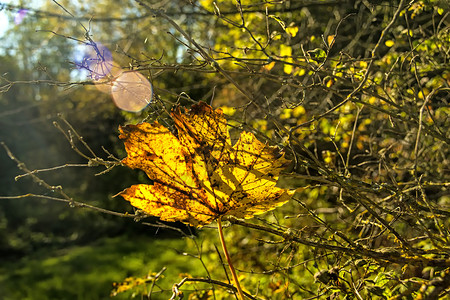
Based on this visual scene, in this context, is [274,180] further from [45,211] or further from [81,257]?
[45,211]

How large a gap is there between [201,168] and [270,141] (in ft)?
1.45

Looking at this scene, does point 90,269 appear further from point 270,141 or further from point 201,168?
point 201,168

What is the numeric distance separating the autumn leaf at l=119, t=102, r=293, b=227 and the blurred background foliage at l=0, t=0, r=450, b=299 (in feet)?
0.27

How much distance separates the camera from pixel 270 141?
139 centimetres

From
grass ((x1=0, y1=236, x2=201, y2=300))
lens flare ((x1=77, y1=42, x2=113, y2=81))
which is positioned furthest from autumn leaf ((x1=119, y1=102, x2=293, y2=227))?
grass ((x1=0, y1=236, x2=201, y2=300))

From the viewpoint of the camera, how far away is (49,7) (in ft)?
32.2

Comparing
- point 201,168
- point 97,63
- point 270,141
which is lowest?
point 201,168

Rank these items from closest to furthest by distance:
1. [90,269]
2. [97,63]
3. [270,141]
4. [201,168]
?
[201,168]
[97,63]
[270,141]
[90,269]

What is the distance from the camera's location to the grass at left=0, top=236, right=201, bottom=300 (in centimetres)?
452

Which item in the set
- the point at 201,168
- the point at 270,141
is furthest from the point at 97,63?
the point at 270,141

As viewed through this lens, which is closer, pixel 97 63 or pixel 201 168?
pixel 201 168

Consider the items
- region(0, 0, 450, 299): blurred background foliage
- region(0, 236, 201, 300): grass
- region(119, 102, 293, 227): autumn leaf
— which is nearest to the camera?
region(119, 102, 293, 227): autumn leaf

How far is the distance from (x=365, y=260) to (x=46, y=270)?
553cm

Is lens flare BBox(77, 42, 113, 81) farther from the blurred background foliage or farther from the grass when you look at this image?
the grass
